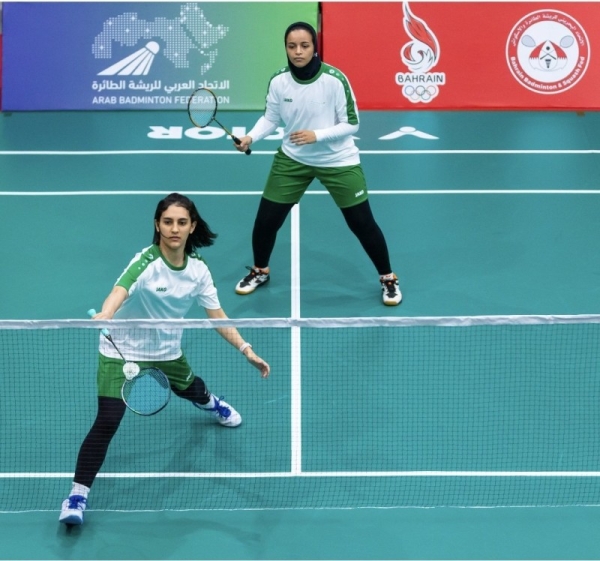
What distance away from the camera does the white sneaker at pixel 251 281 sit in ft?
31.2

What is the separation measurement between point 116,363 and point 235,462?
4.06 feet

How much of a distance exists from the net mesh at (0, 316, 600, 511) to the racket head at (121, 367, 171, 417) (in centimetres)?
33

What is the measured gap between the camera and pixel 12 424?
7629 millimetres

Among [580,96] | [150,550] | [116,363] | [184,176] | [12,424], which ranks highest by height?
[580,96]

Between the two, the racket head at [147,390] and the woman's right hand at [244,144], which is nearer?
the racket head at [147,390]

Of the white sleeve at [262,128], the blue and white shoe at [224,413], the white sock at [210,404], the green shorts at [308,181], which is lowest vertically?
the blue and white shoe at [224,413]

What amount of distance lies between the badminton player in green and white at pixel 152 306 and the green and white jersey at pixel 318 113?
2.21 meters

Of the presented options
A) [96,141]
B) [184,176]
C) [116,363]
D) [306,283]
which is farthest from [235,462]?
[96,141]

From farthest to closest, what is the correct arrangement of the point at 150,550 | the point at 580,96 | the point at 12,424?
1. the point at 580,96
2. the point at 12,424
3. the point at 150,550

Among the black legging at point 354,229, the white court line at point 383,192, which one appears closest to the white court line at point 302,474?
the black legging at point 354,229

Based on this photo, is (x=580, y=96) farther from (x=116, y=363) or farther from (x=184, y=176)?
(x=116, y=363)

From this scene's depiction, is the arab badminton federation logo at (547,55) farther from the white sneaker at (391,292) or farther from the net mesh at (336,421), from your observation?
the net mesh at (336,421)

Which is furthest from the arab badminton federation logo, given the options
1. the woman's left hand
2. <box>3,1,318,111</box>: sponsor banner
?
the woman's left hand

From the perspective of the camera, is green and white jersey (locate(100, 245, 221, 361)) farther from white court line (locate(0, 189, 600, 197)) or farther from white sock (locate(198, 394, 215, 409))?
white court line (locate(0, 189, 600, 197))
